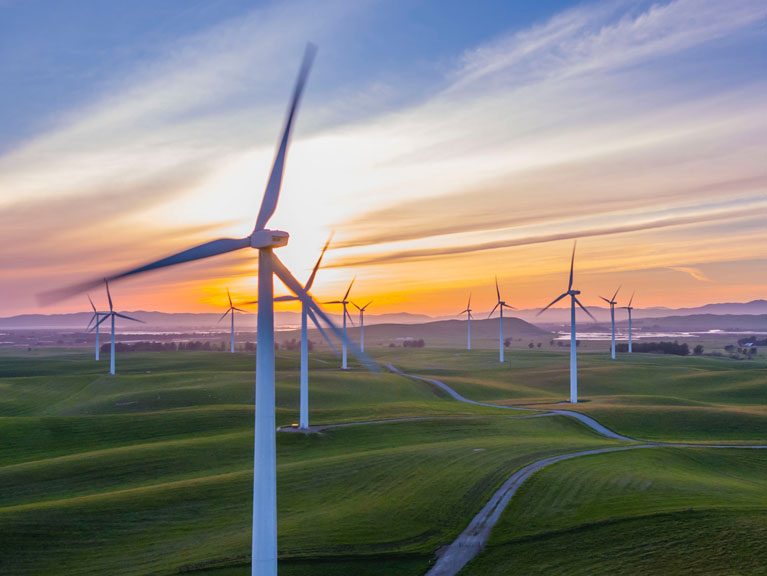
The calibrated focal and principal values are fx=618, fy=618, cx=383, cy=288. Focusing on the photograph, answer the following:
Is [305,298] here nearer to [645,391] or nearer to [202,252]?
[202,252]

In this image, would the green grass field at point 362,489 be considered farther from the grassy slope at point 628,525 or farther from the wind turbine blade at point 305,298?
the wind turbine blade at point 305,298

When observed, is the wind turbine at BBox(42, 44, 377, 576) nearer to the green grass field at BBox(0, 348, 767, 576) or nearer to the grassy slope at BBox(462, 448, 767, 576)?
the green grass field at BBox(0, 348, 767, 576)

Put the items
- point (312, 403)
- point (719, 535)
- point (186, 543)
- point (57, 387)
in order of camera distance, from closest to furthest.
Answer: point (719, 535)
point (186, 543)
point (312, 403)
point (57, 387)

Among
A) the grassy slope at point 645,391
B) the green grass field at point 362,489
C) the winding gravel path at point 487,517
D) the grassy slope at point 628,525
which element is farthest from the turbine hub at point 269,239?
the grassy slope at point 645,391

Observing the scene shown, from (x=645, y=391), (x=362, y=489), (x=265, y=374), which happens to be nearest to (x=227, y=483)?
(x=362, y=489)

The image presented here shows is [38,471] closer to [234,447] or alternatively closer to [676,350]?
[234,447]

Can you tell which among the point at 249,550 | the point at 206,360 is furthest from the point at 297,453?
the point at 206,360
